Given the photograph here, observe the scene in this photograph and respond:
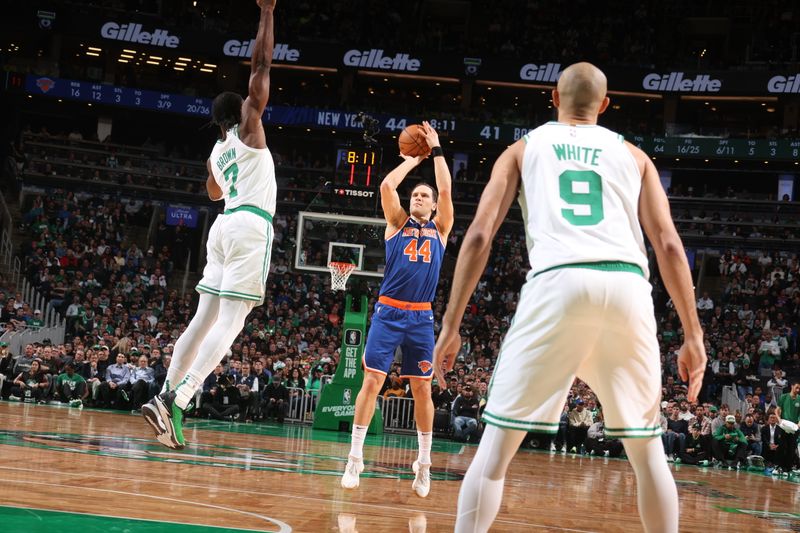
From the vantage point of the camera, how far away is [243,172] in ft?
21.1

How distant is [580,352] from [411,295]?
422 centimetres

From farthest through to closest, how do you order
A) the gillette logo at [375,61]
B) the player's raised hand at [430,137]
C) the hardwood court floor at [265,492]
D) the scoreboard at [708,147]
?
the gillette logo at [375,61] < the scoreboard at [708,147] < the player's raised hand at [430,137] < the hardwood court floor at [265,492]

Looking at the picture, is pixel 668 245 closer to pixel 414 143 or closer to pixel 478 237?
pixel 478 237

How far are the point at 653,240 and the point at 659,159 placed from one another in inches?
1293

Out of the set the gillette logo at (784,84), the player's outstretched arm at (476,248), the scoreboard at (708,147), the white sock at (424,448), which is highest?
the gillette logo at (784,84)

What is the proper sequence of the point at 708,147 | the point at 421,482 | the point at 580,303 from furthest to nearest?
the point at 708,147
the point at 421,482
the point at 580,303

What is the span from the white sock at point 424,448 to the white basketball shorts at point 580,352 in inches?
145

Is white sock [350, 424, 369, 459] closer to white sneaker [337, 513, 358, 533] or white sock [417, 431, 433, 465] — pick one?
white sock [417, 431, 433, 465]

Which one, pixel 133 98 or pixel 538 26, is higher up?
pixel 538 26

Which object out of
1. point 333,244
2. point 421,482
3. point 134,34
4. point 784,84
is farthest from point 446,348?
point 134,34

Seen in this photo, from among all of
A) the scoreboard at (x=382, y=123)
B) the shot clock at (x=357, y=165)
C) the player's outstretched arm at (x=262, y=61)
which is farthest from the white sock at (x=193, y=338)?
the scoreboard at (x=382, y=123)

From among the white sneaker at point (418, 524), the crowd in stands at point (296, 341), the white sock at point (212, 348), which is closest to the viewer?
the white sneaker at point (418, 524)

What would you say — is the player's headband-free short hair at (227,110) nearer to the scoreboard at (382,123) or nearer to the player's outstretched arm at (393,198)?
the player's outstretched arm at (393,198)

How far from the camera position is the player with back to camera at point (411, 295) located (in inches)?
293
